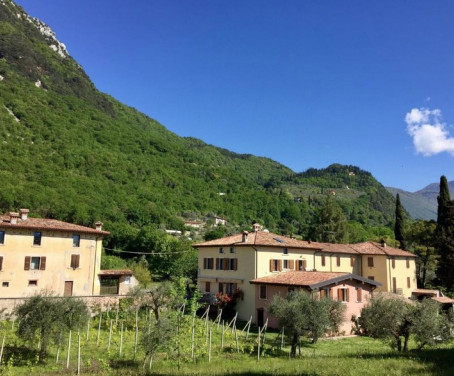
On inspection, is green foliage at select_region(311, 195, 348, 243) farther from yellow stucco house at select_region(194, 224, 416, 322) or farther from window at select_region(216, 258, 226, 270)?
window at select_region(216, 258, 226, 270)

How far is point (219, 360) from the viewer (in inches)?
858

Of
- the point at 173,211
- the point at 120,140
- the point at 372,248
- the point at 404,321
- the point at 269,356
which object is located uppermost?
the point at 120,140

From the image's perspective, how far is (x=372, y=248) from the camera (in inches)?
1941

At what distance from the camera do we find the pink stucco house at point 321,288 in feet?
106

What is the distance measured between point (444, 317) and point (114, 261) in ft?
186

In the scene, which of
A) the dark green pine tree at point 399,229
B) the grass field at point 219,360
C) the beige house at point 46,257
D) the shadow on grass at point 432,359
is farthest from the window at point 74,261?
the dark green pine tree at point 399,229

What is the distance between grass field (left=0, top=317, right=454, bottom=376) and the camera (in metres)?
17.2

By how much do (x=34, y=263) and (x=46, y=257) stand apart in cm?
109

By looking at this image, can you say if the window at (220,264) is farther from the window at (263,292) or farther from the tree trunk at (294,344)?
the tree trunk at (294,344)

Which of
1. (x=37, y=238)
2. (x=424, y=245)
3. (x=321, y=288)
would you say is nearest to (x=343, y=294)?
(x=321, y=288)

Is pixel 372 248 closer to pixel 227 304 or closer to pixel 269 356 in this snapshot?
pixel 227 304

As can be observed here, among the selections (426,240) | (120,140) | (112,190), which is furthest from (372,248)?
(120,140)

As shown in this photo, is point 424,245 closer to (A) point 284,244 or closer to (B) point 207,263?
(A) point 284,244

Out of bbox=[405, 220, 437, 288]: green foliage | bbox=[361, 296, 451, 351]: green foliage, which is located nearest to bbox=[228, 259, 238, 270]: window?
bbox=[361, 296, 451, 351]: green foliage
